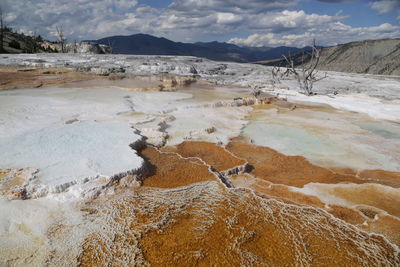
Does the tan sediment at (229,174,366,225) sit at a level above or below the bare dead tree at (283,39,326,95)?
below

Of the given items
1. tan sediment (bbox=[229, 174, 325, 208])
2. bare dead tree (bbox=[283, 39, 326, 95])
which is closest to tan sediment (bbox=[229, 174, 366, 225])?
tan sediment (bbox=[229, 174, 325, 208])

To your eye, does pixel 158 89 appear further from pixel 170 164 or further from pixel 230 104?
pixel 170 164

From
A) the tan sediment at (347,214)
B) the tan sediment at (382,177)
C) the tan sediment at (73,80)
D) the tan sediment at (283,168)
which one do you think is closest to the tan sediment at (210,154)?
the tan sediment at (283,168)

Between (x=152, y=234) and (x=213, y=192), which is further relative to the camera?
(x=213, y=192)

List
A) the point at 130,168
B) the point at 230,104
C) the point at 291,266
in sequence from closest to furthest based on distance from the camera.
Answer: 1. the point at 291,266
2. the point at 130,168
3. the point at 230,104

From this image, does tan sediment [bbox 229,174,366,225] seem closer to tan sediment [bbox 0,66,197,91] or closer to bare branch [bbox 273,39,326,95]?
tan sediment [bbox 0,66,197,91]

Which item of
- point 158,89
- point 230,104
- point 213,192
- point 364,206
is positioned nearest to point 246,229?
point 213,192
